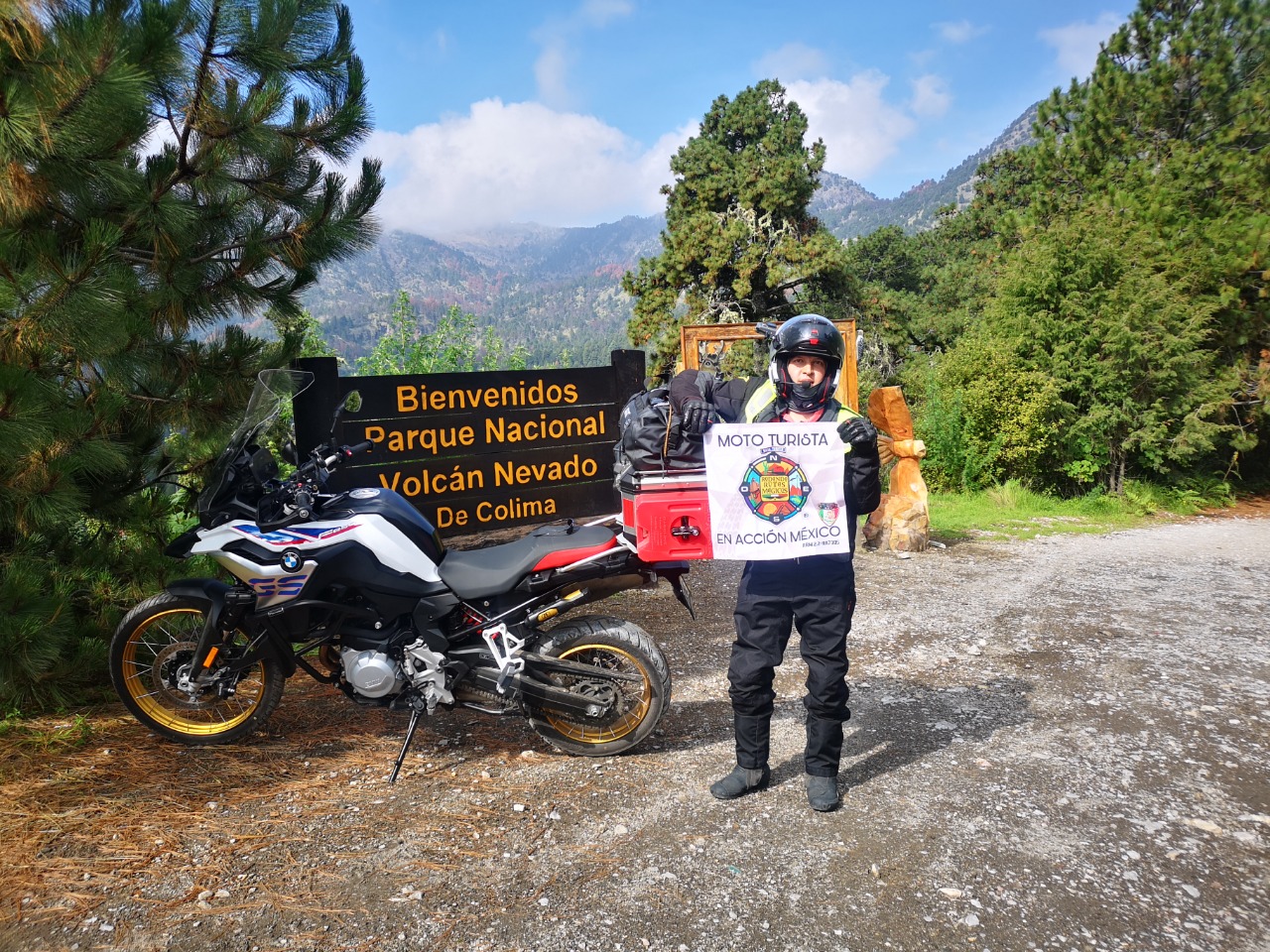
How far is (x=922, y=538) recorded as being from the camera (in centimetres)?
836

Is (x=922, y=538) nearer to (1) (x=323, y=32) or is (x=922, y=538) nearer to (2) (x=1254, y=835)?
(2) (x=1254, y=835)

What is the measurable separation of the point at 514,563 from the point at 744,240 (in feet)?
68.9

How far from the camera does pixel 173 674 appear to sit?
3.76 metres

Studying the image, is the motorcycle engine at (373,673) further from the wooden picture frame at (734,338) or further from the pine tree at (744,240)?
the pine tree at (744,240)

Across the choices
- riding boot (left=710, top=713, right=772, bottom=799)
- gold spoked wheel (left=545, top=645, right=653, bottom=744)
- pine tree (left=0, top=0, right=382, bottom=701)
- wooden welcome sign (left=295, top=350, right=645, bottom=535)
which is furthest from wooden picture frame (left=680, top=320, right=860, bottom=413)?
riding boot (left=710, top=713, right=772, bottom=799)

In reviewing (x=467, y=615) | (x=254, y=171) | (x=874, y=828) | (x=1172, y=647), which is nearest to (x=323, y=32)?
(x=254, y=171)

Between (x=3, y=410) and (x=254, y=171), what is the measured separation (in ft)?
6.17

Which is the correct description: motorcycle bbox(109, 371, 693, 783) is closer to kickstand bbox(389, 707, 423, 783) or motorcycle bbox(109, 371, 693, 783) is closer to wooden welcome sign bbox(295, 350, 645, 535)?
kickstand bbox(389, 707, 423, 783)

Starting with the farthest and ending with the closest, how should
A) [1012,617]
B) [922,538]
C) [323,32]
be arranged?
1. [922,538]
2. [1012,617]
3. [323,32]

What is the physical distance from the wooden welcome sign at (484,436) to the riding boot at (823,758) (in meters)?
3.43

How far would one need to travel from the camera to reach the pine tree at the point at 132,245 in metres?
3.29

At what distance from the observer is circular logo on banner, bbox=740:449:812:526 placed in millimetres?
3248

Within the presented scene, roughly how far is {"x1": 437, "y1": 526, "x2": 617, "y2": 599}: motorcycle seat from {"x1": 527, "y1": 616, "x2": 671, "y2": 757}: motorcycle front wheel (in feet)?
0.97

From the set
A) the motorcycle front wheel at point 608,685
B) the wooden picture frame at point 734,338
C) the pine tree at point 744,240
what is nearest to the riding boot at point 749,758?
the motorcycle front wheel at point 608,685
